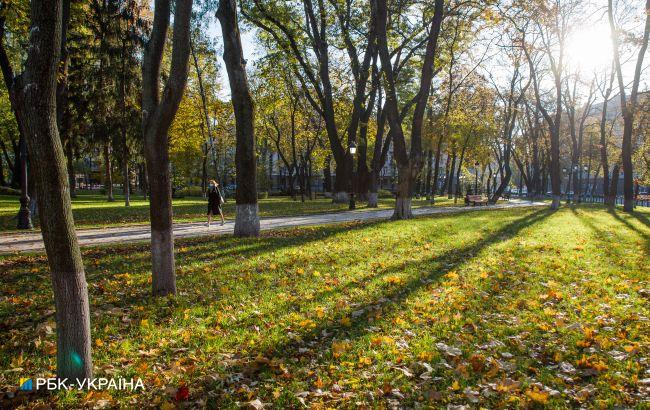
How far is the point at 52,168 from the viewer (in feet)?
10.6

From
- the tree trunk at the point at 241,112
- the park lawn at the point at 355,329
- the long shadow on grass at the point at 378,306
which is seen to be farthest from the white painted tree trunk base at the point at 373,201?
the park lawn at the point at 355,329

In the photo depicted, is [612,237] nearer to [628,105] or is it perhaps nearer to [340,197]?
[628,105]

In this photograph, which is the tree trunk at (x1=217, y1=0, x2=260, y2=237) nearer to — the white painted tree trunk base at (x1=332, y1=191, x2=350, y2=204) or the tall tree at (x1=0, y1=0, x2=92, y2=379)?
the tall tree at (x1=0, y1=0, x2=92, y2=379)

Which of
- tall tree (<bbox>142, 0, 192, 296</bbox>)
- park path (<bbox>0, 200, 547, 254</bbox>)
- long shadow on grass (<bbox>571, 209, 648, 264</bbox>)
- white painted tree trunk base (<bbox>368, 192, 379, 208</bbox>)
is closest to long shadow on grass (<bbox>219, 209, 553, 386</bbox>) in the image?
tall tree (<bbox>142, 0, 192, 296</bbox>)

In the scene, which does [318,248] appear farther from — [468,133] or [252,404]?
[468,133]

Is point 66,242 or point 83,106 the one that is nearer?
point 66,242

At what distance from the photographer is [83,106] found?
29500 millimetres

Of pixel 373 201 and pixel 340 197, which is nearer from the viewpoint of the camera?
pixel 373 201

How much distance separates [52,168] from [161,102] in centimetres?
257

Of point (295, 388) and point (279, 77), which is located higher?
point (279, 77)

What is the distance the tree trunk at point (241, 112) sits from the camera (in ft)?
34.9

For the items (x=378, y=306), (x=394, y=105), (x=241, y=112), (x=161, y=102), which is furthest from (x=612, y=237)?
(x=161, y=102)

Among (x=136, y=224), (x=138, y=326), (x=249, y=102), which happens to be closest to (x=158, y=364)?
(x=138, y=326)

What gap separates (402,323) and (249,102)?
7.68 meters
